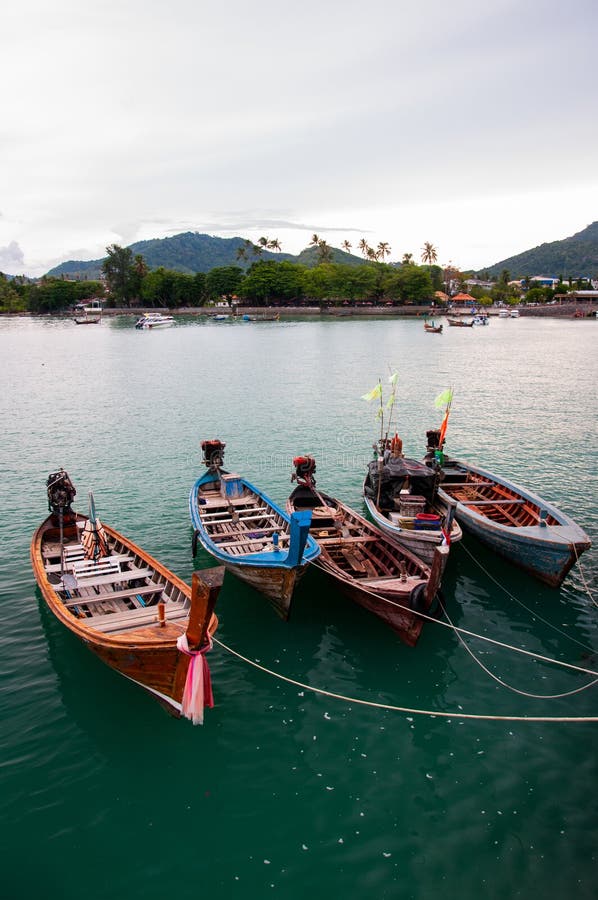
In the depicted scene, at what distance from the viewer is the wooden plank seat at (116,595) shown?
11.9 meters

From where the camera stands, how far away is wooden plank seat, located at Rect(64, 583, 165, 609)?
11.9 metres

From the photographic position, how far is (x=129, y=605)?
1237cm

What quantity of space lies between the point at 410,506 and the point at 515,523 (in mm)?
3723

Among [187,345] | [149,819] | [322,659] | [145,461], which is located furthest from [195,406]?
[187,345]

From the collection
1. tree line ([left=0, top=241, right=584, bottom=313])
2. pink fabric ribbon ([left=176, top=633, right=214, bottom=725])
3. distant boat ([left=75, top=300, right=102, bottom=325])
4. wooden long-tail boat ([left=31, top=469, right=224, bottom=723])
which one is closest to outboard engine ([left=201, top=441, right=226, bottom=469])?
wooden long-tail boat ([left=31, top=469, right=224, bottom=723])

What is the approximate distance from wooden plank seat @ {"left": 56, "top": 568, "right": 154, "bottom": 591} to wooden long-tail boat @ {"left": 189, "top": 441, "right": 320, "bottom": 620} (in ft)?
6.32

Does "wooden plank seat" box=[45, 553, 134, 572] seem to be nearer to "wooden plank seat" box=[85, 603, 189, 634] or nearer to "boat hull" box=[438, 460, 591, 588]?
"wooden plank seat" box=[85, 603, 189, 634]

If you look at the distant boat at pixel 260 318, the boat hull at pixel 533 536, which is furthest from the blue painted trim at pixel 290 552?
the distant boat at pixel 260 318

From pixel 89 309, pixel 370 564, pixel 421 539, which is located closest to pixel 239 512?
pixel 370 564

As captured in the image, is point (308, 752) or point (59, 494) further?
point (59, 494)

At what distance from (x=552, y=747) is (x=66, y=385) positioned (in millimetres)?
51535

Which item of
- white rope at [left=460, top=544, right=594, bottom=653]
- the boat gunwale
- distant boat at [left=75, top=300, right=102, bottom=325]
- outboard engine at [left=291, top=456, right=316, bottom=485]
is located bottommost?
white rope at [left=460, top=544, right=594, bottom=653]

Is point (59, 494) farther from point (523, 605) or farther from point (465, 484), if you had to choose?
point (465, 484)

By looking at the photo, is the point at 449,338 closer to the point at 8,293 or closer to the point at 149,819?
the point at 149,819
